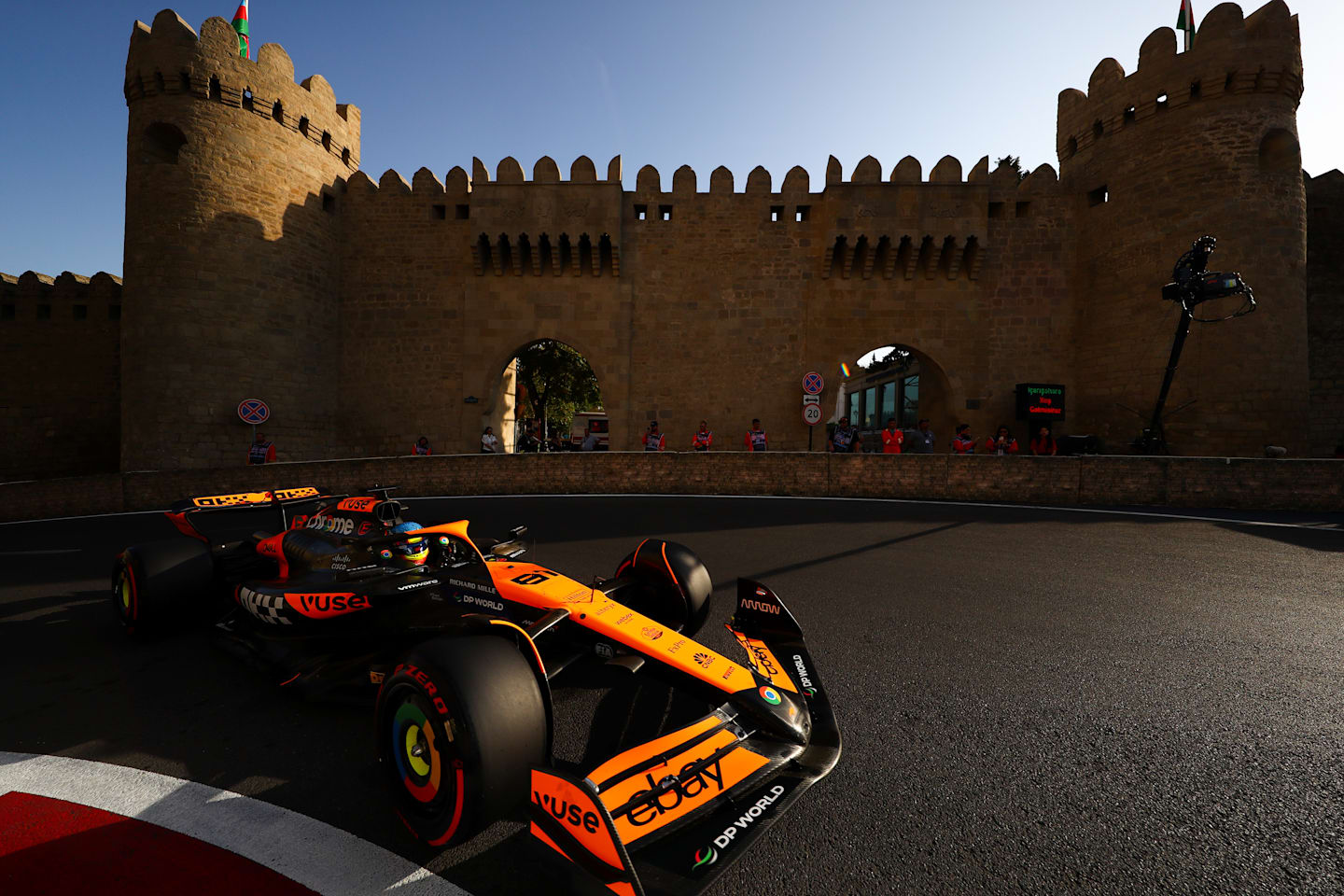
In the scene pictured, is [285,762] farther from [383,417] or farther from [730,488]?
[383,417]

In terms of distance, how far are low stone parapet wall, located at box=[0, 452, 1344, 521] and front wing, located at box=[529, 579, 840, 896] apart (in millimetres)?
8495

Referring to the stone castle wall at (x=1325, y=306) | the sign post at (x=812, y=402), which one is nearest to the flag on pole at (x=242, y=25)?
the sign post at (x=812, y=402)

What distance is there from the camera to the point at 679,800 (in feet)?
5.22

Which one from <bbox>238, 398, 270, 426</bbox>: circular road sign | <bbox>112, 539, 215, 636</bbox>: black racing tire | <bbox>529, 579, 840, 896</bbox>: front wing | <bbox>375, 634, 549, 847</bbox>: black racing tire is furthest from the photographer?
<bbox>238, 398, 270, 426</bbox>: circular road sign

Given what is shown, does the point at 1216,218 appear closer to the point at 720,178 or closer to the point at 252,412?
the point at 720,178

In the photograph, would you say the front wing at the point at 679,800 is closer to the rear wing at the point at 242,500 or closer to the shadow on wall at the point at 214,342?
the rear wing at the point at 242,500

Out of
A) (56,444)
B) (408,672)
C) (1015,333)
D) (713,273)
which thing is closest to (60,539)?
(408,672)

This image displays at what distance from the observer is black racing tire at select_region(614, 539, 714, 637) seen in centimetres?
302

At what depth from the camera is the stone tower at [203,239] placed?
46.5ft

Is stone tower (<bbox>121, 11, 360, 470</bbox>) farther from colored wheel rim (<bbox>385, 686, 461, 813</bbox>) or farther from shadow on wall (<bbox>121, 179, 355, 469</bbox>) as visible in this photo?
colored wheel rim (<bbox>385, 686, 461, 813</bbox>)

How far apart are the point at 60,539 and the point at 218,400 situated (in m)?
9.04

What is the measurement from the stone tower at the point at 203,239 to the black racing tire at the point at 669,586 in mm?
16427

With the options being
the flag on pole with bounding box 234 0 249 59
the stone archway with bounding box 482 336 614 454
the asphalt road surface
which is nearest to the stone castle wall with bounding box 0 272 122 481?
the flag on pole with bounding box 234 0 249 59

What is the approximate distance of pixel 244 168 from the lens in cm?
1468
